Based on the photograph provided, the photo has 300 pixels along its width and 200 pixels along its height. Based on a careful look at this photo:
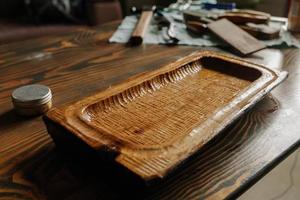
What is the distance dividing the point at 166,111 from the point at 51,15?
1.58 meters

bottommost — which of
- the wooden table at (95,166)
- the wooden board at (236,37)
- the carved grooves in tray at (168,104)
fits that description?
the wooden table at (95,166)

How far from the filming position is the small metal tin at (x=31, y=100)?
66cm

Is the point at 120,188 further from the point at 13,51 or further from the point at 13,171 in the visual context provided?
the point at 13,51

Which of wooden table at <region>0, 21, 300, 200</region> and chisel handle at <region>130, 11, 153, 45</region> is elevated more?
chisel handle at <region>130, 11, 153, 45</region>

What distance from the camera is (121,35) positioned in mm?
1196

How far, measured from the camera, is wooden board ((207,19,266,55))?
Result: 103 centimetres

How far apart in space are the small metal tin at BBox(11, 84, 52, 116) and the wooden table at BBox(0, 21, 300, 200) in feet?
0.07

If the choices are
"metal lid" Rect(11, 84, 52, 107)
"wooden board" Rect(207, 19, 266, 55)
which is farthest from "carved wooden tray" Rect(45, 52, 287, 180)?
"wooden board" Rect(207, 19, 266, 55)

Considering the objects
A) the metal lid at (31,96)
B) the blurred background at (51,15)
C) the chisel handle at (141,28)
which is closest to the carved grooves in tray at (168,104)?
the metal lid at (31,96)

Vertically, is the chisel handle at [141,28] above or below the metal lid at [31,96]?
above

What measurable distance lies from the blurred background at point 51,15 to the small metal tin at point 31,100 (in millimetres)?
1263

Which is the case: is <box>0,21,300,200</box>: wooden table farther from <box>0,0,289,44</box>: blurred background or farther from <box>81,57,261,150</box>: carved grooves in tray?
<box>0,0,289,44</box>: blurred background

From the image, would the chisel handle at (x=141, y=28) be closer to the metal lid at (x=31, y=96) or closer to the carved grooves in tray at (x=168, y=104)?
the carved grooves in tray at (x=168, y=104)

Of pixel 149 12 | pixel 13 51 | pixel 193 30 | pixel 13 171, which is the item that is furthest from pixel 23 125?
pixel 149 12
